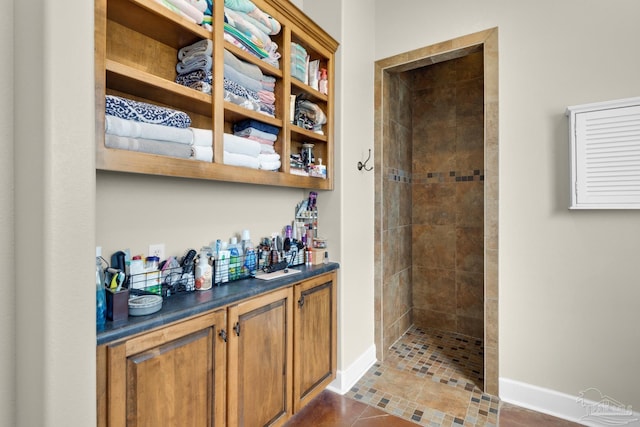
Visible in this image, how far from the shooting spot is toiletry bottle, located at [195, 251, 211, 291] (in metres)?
1.48

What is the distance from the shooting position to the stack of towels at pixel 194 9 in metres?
1.29

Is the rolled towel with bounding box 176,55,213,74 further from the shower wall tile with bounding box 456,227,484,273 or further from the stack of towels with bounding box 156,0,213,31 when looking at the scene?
the shower wall tile with bounding box 456,227,484,273

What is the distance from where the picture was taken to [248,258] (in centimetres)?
178

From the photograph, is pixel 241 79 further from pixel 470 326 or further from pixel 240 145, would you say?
pixel 470 326

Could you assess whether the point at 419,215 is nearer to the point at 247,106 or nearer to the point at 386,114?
the point at 386,114

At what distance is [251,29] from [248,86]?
28 cm

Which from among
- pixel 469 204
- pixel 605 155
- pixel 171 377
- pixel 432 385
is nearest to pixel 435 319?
pixel 432 385

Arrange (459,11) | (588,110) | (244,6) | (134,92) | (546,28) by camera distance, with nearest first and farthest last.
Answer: (134,92)
(244,6)
(588,110)
(546,28)
(459,11)

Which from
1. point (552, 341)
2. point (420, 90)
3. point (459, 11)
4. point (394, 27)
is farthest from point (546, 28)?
point (552, 341)

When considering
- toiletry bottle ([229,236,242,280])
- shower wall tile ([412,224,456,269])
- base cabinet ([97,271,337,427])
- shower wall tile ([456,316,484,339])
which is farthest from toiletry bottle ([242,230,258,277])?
shower wall tile ([456,316,484,339])

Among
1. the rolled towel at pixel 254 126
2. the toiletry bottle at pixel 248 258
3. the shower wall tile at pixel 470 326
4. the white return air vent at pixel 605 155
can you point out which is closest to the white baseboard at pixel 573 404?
the shower wall tile at pixel 470 326

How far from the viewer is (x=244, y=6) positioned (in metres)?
1.55

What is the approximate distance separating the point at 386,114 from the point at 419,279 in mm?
1767

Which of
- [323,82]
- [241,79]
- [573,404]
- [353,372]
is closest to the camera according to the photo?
[241,79]
